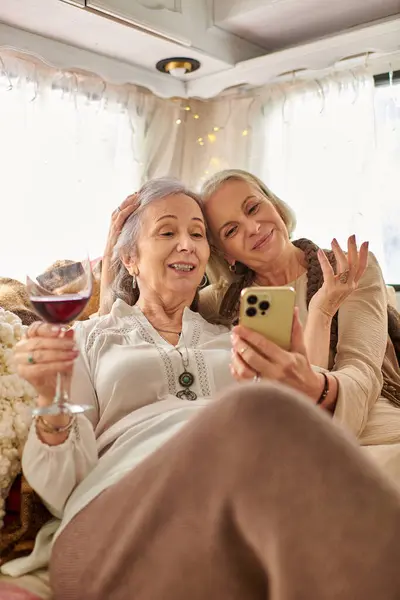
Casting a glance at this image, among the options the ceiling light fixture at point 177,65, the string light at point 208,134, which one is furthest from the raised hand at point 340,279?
the string light at point 208,134

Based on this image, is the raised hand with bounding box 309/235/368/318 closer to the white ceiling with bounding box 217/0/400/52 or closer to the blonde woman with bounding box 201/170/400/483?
the blonde woman with bounding box 201/170/400/483

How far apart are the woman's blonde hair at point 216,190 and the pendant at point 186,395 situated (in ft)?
1.95

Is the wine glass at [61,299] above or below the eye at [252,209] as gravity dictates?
below

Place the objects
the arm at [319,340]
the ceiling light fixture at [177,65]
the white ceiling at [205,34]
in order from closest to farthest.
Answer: the arm at [319,340] → the white ceiling at [205,34] → the ceiling light fixture at [177,65]

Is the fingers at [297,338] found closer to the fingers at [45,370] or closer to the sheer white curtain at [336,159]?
the fingers at [45,370]

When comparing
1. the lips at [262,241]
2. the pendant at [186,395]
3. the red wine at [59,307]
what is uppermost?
the lips at [262,241]

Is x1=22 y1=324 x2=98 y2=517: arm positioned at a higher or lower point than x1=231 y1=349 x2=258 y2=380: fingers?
lower

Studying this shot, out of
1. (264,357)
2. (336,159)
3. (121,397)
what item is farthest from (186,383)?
(336,159)

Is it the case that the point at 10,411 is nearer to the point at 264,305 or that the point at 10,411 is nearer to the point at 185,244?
the point at 264,305

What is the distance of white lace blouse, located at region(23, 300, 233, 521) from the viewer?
3.68 feet

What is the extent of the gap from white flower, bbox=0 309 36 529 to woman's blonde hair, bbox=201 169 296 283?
2.54 feet

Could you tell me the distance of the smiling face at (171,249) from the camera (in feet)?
5.25

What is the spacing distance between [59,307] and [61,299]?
0.01m

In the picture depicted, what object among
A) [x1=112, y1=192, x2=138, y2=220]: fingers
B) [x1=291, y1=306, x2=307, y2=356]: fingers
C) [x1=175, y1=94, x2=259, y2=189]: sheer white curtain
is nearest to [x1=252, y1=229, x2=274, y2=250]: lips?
[x1=112, y1=192, x2=138, y2=220]: fingers
